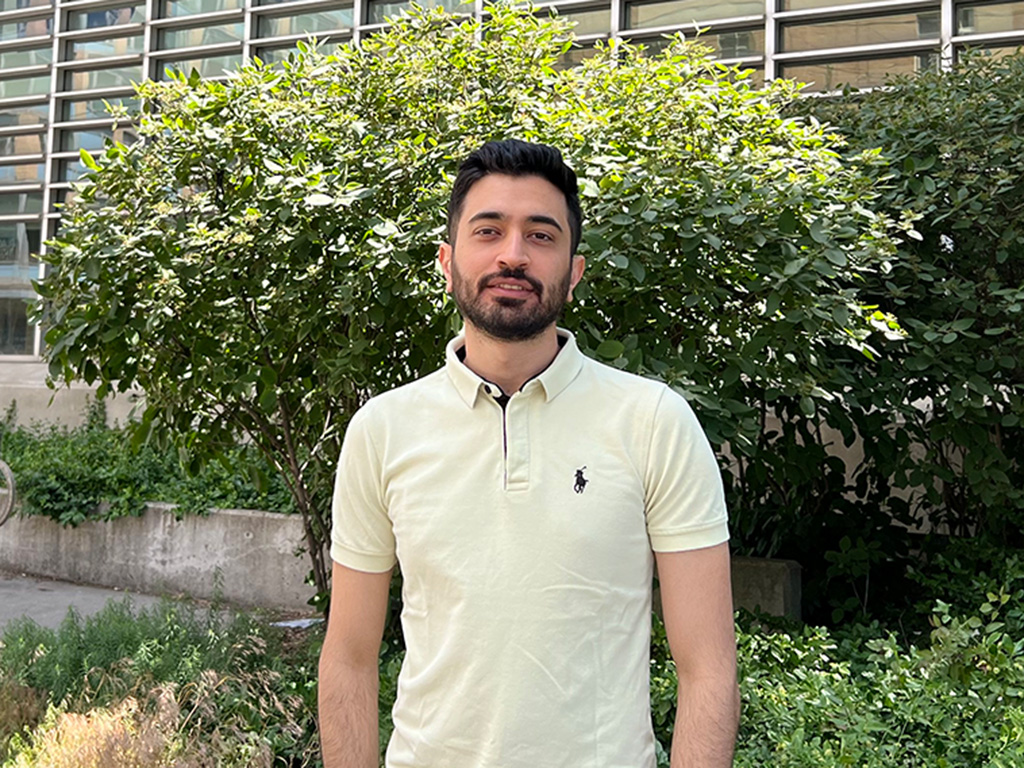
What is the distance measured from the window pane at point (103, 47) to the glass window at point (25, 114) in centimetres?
68

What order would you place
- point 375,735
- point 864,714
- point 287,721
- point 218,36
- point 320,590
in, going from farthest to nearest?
point 218,36
point 320,590
point 287,721
point 864,714
point 375,735

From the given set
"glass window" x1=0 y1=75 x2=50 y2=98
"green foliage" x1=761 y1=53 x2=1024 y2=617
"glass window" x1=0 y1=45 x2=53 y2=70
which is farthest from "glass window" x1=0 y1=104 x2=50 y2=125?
"green foliage" x1=761 y1=53 x2=1024 y2=617

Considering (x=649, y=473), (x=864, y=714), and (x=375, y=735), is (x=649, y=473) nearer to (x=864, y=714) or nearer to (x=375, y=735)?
(x=375, y=735)

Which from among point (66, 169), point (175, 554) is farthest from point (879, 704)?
point (66, 169)

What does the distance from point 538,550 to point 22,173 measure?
12973 mm

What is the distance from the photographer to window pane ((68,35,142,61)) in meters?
12.9

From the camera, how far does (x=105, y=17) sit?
1303 centimetres

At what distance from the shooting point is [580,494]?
2004 mm

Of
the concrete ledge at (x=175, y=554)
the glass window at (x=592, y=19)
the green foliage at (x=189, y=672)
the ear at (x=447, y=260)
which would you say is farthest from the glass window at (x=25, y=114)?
the ear at (x=447, y=260)

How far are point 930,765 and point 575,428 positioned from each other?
2.16 meters

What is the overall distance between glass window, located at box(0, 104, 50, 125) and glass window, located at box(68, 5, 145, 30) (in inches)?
37.9

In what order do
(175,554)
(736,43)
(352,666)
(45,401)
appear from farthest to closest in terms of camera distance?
(45,401)
(736,43)
(175,554)
(352,666)

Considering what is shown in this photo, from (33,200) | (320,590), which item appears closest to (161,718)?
(320,590)

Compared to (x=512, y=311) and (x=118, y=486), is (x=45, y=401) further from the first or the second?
(x=512, y=311)
